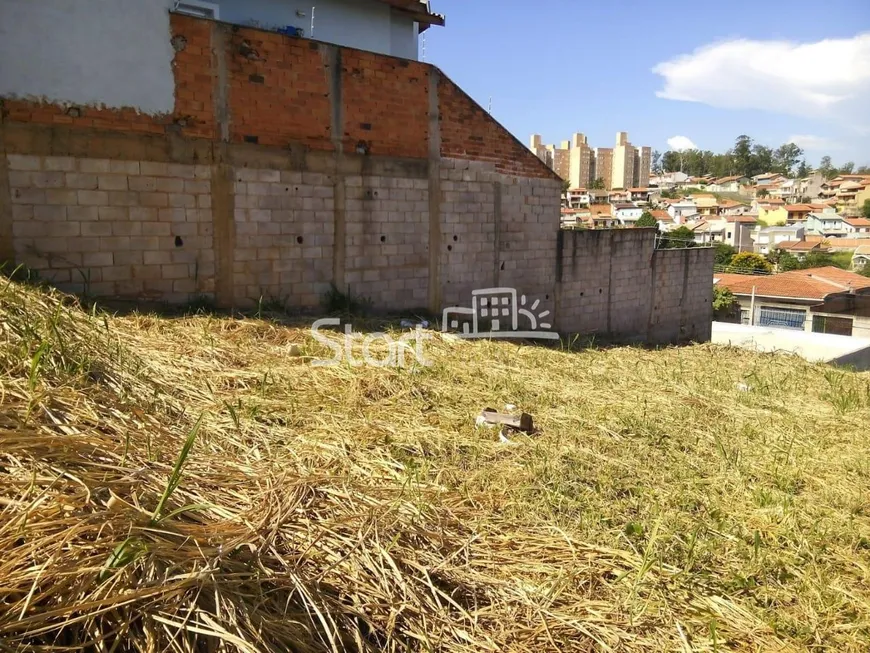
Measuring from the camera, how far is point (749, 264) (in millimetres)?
36875

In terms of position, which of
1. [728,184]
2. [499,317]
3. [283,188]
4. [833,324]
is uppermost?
[728,184]

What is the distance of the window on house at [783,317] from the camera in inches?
950

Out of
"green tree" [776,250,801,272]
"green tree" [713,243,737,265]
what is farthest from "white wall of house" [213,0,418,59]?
"green tree" [776,250,801,272]

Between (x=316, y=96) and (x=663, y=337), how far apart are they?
880 cm

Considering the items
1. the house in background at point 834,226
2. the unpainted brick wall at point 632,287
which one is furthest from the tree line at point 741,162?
the unpainted brick wall at point 632,287

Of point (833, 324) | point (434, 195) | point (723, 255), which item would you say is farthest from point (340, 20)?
point (723, 255)

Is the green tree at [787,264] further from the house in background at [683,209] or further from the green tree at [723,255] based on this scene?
the house in background at [683,209]

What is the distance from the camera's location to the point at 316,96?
283 inches

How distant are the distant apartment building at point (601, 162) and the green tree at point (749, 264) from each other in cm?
4850

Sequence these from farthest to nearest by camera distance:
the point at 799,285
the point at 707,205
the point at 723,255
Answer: the point at 707,205 → the point at 723,255 → the point at 799,285

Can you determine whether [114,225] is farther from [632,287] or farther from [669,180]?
[669,180]

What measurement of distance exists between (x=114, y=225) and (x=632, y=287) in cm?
917

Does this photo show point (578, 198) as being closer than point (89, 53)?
No

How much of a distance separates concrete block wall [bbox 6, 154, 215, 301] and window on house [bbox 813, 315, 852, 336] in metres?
24.5
